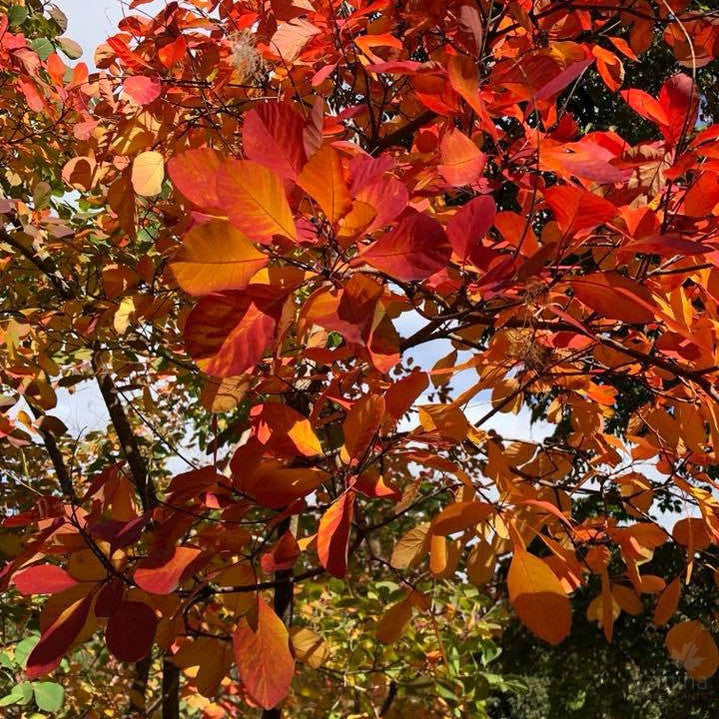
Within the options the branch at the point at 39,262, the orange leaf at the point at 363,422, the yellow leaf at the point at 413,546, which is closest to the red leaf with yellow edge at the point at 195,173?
the orange leaf at the point at 363,422

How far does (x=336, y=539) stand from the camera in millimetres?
585

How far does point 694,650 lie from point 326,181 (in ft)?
2.63

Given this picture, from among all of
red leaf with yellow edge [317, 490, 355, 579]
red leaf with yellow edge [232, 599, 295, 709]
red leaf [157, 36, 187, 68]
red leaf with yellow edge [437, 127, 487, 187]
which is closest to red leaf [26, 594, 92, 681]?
red leaf with yellow edge [232, 599, 295, 709]

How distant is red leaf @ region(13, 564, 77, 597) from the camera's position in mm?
681

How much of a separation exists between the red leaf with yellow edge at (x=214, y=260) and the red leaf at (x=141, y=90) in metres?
0.51

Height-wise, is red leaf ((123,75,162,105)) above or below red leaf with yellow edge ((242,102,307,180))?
above

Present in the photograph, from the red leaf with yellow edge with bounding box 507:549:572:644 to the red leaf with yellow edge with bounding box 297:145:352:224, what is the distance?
311mm

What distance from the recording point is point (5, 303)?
2.52m

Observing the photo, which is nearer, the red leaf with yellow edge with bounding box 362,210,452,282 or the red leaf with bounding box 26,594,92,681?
the red leaf with yellow edge with bounding box 362,210,452,282

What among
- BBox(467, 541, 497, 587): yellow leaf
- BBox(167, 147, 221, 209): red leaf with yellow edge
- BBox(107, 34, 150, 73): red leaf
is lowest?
BBox(467, 541, 497, 587): yellow leaf

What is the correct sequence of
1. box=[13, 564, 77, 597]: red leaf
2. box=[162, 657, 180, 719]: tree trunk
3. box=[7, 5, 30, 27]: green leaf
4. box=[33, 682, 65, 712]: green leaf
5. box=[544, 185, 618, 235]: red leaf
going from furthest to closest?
box=[162, 657, 180, 719]: tree trunk
box=[7, 5, 30, 27]: green leaf
box=[33, 682, 65, 712]: green leaf
box=[13, 564, 77, 597]: red leaf
box=[544, 185, 618, 235]: red leaf

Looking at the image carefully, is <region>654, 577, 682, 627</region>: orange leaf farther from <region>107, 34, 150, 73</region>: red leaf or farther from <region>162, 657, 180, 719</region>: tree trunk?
<region>162, 657, 180, 719</region>: tree trunk

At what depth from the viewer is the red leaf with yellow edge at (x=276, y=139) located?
0.52 meters

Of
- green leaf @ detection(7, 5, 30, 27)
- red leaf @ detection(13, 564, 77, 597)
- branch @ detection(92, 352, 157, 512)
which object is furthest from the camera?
branch @ detection(92, 352, 157, 512)
